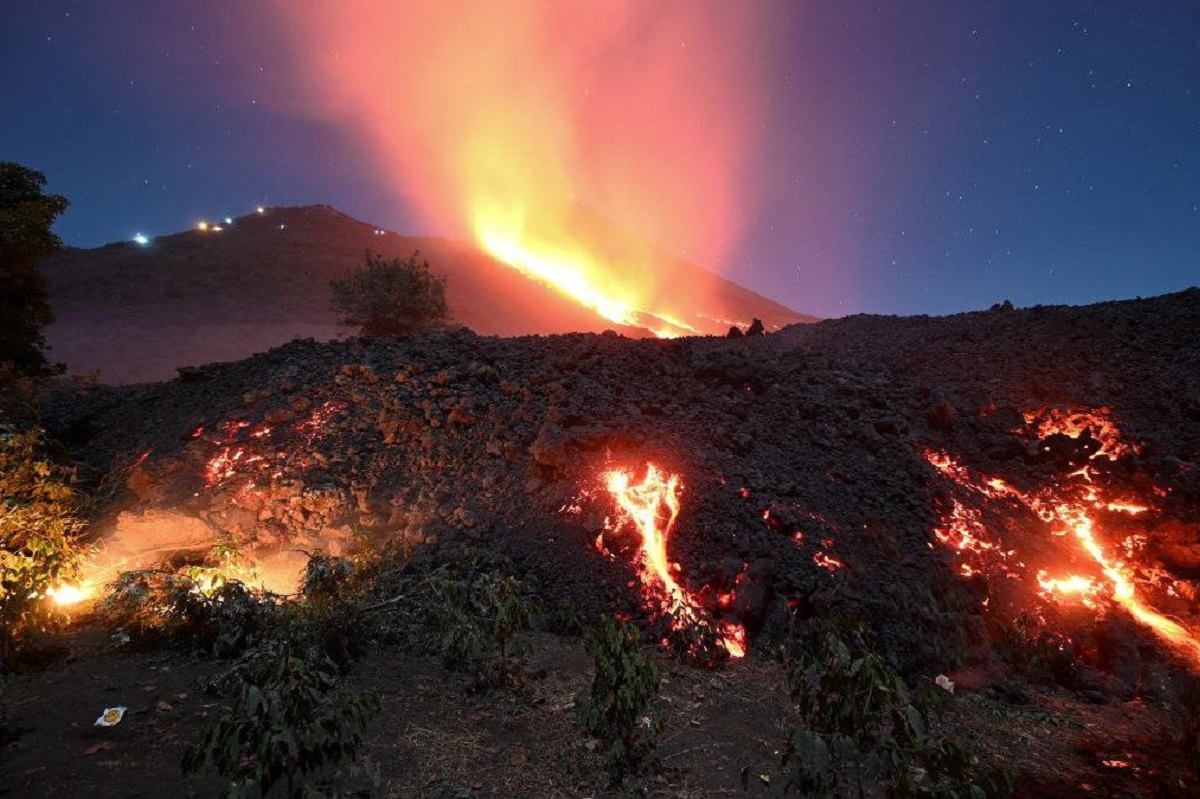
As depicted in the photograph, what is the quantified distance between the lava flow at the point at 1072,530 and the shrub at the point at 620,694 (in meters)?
7.41

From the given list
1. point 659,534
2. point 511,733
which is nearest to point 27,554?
point 511,733

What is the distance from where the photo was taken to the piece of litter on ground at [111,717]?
18.6 ft

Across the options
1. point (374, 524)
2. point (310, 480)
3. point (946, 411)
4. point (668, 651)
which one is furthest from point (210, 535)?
point (946, 411)

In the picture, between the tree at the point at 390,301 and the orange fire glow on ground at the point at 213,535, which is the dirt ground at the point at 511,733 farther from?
the tree at the point at 390,301

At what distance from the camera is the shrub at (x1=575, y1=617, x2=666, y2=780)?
5.25m

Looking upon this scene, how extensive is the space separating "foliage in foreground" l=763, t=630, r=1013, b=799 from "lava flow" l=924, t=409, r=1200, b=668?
286 inches

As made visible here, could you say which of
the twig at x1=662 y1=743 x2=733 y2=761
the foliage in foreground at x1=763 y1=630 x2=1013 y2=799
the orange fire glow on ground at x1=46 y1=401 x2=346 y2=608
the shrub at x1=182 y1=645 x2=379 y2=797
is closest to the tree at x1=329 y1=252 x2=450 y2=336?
the orange fire glow on ground at x1=46 y1=401 x2=346 y2=608

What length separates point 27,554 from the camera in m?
7.02

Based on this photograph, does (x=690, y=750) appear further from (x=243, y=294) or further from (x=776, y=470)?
(x=243, y=294)

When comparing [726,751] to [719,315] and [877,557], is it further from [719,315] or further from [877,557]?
[719,315]

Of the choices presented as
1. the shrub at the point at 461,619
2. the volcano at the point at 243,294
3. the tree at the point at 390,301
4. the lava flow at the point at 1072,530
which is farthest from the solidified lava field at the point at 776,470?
the volcano at the point at 243,294

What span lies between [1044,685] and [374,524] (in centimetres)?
1126

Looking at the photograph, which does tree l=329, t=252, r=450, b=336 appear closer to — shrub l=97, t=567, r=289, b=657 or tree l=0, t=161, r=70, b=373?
tree l=0, t=161, r=70, b=373

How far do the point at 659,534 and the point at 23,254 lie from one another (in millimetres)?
19140
